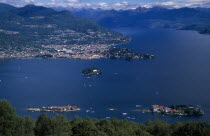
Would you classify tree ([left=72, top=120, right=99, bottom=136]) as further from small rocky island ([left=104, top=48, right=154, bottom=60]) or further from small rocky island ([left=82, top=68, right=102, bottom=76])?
small rocky island ([left=104, top=48, right=154, bottom=60])

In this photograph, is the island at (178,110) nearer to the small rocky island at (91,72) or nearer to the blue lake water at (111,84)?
the blue lake water at (111,84)

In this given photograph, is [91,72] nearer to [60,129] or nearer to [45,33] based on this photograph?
[60,129]

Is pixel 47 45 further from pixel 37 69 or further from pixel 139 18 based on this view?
pixel 139 18

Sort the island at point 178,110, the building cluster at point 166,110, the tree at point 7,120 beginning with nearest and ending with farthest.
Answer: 1. the tree at point 7,120
2. the island at point 178,110
3. the building cluster at point 166,110

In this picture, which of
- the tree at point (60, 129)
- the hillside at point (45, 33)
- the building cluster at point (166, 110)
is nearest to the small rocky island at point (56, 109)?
the building cluster at point (166, 110)

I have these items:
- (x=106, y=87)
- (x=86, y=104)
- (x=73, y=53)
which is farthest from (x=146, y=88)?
(x=73, y=53)

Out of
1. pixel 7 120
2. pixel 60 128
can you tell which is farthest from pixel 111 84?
pixel 7 120

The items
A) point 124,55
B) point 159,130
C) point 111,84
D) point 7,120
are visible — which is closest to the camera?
point 7,120
